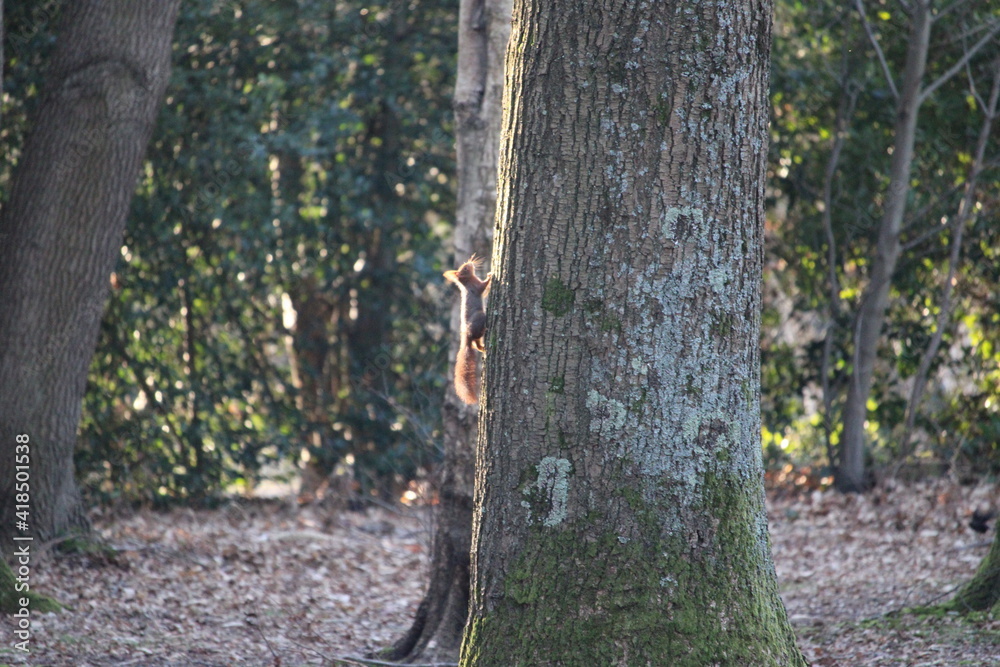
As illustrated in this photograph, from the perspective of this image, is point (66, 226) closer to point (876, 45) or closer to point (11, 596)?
point (11, 596)

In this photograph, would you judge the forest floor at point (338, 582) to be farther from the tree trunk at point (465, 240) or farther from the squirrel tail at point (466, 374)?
the squirrel tail at point (466, 374)

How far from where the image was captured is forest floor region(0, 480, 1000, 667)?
4711 millimetres

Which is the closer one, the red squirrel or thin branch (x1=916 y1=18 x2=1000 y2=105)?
the red squirrel

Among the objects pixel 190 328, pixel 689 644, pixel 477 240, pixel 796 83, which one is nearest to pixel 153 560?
pixel 190 328

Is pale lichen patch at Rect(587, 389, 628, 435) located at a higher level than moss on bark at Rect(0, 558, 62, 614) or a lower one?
higher

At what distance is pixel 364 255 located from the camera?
9.55 metres

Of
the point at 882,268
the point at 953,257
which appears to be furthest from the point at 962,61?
the point at 882,268

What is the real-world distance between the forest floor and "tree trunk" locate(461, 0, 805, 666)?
73.5 inches

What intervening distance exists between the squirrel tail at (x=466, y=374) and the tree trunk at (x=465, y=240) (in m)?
0.97

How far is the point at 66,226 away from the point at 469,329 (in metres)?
3.75

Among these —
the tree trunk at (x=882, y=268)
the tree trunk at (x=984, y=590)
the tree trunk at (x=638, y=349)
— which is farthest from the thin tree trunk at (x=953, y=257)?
the tree trunk at (x=638, y=349)

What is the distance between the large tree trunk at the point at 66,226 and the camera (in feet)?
20.1

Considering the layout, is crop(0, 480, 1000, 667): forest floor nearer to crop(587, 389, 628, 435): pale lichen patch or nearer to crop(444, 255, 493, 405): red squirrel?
crop(444, 255, 493, 405): red squirrel

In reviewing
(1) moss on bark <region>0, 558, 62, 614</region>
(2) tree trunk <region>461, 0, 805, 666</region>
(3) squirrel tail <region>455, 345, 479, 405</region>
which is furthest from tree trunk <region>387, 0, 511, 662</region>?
(1) moss on bark <region>0, 558, 62, 614</region>
